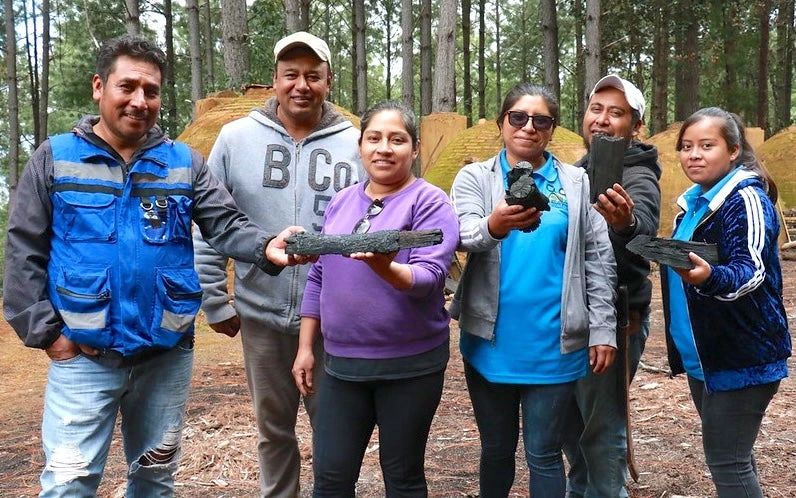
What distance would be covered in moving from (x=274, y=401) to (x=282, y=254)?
938 millimetres

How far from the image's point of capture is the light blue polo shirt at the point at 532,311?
2.77m

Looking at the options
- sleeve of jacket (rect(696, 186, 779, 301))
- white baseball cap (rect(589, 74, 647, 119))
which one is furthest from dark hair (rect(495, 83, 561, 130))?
sleeve of jacket (rect(696, 186, 779, 301))

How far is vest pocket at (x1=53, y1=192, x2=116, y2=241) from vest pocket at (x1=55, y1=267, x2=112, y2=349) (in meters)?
0.13

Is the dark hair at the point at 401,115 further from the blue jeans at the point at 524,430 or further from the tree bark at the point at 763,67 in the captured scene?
the tree bark at the point at 763,67

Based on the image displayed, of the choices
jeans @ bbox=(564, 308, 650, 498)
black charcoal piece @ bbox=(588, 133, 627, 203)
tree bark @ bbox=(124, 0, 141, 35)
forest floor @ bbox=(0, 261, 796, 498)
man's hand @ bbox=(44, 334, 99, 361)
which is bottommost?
forest floor @ bbox=(0, 261, 796, 498)

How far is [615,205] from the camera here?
A: 2723 millimetres

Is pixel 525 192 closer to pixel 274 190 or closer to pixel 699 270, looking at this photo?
pixel 699 270

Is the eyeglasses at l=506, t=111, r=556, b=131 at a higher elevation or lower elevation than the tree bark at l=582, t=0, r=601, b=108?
lower

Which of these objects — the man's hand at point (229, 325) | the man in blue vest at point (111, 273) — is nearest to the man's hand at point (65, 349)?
the man in blue vest at point (111, 273)

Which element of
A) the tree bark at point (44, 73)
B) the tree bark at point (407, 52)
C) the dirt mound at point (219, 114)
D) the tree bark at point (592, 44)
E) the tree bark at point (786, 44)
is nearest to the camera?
the dirt mound at point (219, 114)

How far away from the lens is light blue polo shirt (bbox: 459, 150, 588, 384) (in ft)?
9.09

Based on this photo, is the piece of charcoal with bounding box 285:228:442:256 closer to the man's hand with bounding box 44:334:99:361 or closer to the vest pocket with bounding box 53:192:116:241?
the vest pocket with bounding box 53:192:116:241

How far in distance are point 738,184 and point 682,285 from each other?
0.45m

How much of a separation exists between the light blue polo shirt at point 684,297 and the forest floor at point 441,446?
4.28 ft
